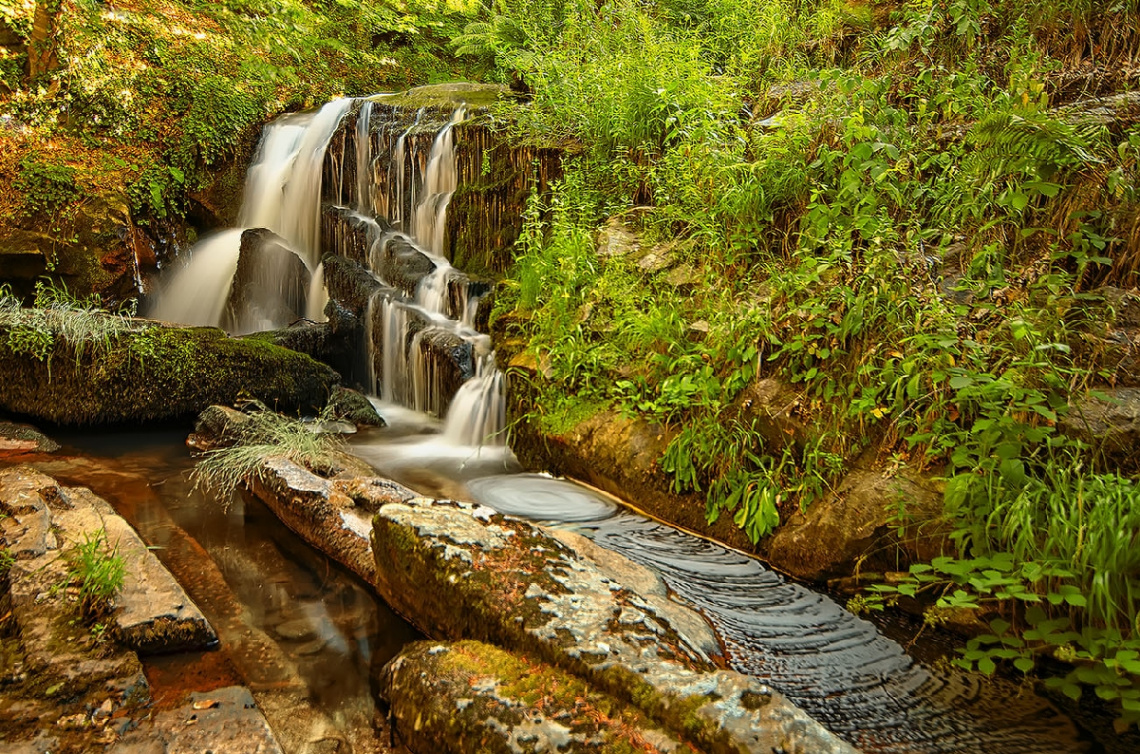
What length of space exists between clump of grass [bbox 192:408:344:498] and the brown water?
14cm

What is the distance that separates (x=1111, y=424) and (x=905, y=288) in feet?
4.09

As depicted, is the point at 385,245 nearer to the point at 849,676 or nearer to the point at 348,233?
the point at 348,233

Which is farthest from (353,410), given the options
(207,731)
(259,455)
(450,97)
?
(450,97)

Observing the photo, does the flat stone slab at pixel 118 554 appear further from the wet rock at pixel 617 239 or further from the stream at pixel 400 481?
the wet rock at pixel 617 239

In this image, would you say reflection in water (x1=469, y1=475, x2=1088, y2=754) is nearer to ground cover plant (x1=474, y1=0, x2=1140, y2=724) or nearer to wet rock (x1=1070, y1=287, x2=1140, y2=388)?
ground cover plant (x1=474, y1=0, x2=1140, y2=724)

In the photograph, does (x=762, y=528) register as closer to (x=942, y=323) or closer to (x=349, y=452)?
(x=942, y=323)

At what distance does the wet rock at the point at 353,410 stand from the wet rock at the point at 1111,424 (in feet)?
18.0

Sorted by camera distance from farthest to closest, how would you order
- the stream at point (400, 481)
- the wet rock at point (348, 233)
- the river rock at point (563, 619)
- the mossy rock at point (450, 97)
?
the mossy rock at point (450, 97) → the wet rock at point (348, 233) → the stream at point (400, 481) → the river rock at point (563, 619)

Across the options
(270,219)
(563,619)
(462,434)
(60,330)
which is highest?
(270,219)

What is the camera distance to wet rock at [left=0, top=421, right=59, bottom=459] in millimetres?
5461

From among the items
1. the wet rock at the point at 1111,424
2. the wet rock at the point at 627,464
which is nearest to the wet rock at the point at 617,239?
the wet rock at the point at 627,464

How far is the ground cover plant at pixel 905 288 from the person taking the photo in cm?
311

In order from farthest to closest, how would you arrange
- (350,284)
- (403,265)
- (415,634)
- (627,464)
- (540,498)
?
(350,284) → (403,265) → (540,498) → (627,464) → (415,634)

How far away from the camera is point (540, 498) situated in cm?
492
